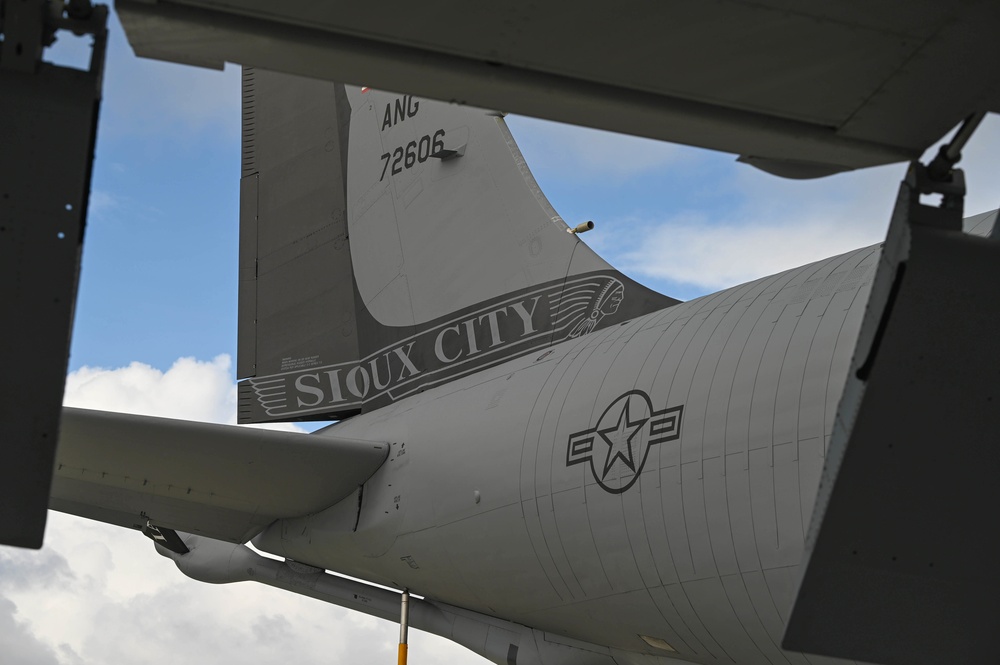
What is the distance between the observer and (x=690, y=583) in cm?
543

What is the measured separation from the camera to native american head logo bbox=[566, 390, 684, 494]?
5.58 m

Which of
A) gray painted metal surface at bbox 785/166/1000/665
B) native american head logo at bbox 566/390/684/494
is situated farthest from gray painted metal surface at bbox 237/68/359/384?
gray painted metal surface at bbox 785/166/1000/665

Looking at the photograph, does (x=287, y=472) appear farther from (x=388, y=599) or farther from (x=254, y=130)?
(x=254, y=130)

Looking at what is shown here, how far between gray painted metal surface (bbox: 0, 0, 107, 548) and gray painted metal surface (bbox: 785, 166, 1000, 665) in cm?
229

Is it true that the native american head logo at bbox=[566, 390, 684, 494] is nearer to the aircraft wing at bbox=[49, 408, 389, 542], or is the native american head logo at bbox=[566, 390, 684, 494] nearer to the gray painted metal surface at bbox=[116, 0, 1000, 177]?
the aircraft wing at bbox=[49, 408, 389, 542]

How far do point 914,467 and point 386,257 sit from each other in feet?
20.1

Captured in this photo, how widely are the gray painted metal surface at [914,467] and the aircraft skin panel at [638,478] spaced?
1.27m

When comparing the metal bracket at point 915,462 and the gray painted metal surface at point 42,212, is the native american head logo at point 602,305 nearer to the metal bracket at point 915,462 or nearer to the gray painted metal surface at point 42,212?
the metal bracket at point 915,462

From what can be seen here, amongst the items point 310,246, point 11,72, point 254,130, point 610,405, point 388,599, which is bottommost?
point 388,599

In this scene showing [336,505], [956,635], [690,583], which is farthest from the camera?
[336,505]

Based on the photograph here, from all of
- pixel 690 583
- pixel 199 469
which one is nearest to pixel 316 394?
pixel 199 469

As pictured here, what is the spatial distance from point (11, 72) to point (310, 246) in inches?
268

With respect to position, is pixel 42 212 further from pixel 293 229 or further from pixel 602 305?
pixel 293 229

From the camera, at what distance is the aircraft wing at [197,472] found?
20.5 feet
